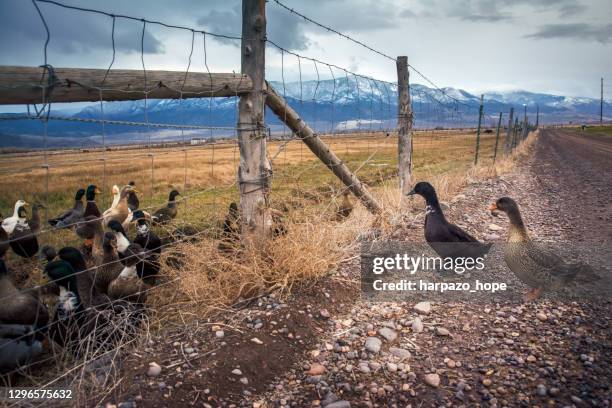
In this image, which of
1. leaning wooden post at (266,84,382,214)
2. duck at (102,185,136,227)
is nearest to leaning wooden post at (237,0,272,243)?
leaning wooden post at (266,84,382,214)

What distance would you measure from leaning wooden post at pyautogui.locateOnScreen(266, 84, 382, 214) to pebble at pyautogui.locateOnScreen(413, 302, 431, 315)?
7.34 ft

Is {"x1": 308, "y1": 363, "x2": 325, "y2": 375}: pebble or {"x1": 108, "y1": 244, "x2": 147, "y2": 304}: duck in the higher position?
{"x1": 108, "y1": 244, "x2": 147, "y2": 304}: duck

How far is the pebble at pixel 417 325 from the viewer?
3.45 m

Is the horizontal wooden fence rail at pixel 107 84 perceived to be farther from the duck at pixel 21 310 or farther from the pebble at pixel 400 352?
the pebble at pixel 400 352

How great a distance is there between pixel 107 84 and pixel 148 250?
1725mm

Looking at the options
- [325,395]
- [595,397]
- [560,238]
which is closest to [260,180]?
[325,395]

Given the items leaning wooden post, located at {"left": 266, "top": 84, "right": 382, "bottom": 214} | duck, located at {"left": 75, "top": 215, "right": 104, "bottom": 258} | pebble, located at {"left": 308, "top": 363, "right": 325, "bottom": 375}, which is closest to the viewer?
pebble, located at {"left": 308, "top": 363, "right": 325, "bottom": 375}

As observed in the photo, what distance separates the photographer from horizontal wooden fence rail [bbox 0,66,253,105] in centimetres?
245

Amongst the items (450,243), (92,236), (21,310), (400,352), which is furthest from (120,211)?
(400,352)

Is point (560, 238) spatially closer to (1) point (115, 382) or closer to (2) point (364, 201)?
(2) point (364, 201)

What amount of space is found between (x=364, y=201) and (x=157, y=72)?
3.74 metres

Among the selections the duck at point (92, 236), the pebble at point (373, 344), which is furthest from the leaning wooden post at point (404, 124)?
the duck at point (92, 236)

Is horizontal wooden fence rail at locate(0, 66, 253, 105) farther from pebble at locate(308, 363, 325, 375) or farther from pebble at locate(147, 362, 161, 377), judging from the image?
pebble at locate(308, 363, 325, 375)

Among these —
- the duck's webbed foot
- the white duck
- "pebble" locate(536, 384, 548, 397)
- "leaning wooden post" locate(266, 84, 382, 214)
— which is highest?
"leaning wooden post" locate(266, 84, 382, 214)
